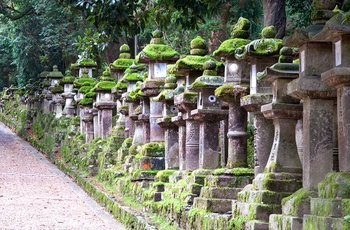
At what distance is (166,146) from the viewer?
17.2 meters

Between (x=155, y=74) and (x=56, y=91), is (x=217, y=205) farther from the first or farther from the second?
(x=56, y=91)

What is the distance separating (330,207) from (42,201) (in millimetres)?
12248

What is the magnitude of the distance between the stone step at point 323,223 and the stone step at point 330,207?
0.09 meters

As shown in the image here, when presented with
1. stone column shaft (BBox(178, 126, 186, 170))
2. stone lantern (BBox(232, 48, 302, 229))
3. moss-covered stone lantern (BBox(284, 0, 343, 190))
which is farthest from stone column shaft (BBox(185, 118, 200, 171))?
moss-covered stone lantern (BBox(284, 0, 343, 190))

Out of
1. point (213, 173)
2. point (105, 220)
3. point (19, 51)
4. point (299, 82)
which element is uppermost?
point (19, 51)

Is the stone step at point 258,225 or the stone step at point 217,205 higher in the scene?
the stone step at point 217,205

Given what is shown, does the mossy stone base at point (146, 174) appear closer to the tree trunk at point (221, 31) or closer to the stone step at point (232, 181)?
the stone step at point (232, 181)

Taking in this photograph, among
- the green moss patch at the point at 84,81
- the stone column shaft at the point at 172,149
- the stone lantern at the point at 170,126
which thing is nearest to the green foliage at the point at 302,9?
the stone lantern at the point at 170,126

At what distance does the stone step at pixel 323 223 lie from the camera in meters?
7.83

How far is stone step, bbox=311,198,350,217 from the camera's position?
8023 millimetres

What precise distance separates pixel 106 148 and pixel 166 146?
5910 mm

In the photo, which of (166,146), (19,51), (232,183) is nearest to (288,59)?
(232,183)

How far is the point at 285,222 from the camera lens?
30.3 ft

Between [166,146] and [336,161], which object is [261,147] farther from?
[166,146]
